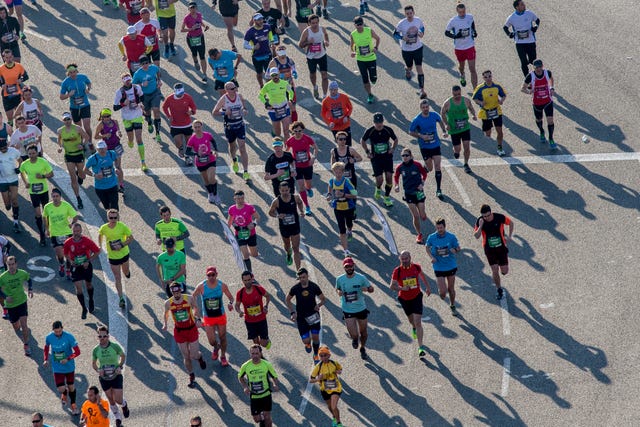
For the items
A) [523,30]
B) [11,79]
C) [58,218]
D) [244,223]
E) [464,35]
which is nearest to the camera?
[244,223]

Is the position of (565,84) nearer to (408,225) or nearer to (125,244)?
(408,225)

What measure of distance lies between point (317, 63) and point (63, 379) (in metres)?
12.0

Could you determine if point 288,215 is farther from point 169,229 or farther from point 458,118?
point 458,118

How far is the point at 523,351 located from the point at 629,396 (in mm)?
2168

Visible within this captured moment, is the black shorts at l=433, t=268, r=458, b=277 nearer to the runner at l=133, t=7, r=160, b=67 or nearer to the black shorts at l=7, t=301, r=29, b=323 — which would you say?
the black shorts at l=7, t=301, r=29, b=323

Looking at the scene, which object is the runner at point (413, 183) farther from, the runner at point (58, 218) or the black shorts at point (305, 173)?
the runner at point (58, 218)

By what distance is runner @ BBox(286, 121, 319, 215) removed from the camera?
29.8m

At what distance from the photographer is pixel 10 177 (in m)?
30.2

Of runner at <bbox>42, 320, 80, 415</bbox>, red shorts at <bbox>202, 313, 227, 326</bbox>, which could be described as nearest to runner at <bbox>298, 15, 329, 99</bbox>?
red shorts at <bbox>202, 313, 227, 326</bbox>

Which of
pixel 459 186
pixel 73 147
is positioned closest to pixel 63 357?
pixel 73 147

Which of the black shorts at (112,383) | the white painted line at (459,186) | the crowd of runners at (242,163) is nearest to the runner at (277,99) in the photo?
the crowd of runners at (242,163)

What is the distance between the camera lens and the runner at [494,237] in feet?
87.5

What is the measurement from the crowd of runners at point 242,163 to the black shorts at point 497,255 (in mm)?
24

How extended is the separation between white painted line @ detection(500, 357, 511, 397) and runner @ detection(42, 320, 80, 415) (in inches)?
278
